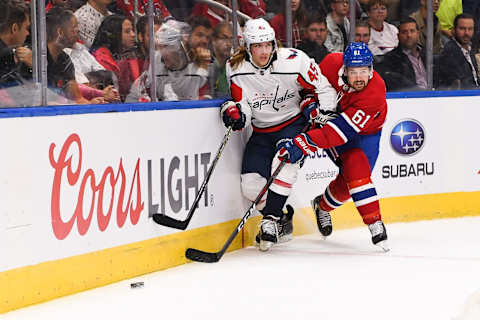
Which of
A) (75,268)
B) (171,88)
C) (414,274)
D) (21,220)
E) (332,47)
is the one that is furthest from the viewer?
(332,47)

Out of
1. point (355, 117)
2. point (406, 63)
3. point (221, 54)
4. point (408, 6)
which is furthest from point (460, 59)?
point (221, 54)

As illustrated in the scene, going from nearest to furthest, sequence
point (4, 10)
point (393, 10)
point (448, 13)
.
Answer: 1. point (4, 10)
2. point (393, 10)
3. point (448, 13)

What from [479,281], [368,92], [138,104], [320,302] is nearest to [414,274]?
[479,281]

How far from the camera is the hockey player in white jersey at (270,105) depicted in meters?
4.96

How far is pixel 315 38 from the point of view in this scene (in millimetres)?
5836

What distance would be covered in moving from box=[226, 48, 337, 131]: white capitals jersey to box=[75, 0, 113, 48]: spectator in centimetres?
93

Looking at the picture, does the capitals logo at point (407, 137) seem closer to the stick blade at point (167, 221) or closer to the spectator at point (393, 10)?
the spectator at point (393, 10)

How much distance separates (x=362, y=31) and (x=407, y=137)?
75cm

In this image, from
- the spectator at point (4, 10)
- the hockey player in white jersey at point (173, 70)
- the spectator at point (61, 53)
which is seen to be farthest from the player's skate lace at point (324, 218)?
the spectator at point (4, 10)

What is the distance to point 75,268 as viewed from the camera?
13.0 ft

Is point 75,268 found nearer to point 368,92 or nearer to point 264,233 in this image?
point 264,233

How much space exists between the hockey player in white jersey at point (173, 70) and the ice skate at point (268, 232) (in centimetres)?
77

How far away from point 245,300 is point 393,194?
7.80ft

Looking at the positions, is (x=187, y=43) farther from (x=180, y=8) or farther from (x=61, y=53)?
(x=61, y=53)
